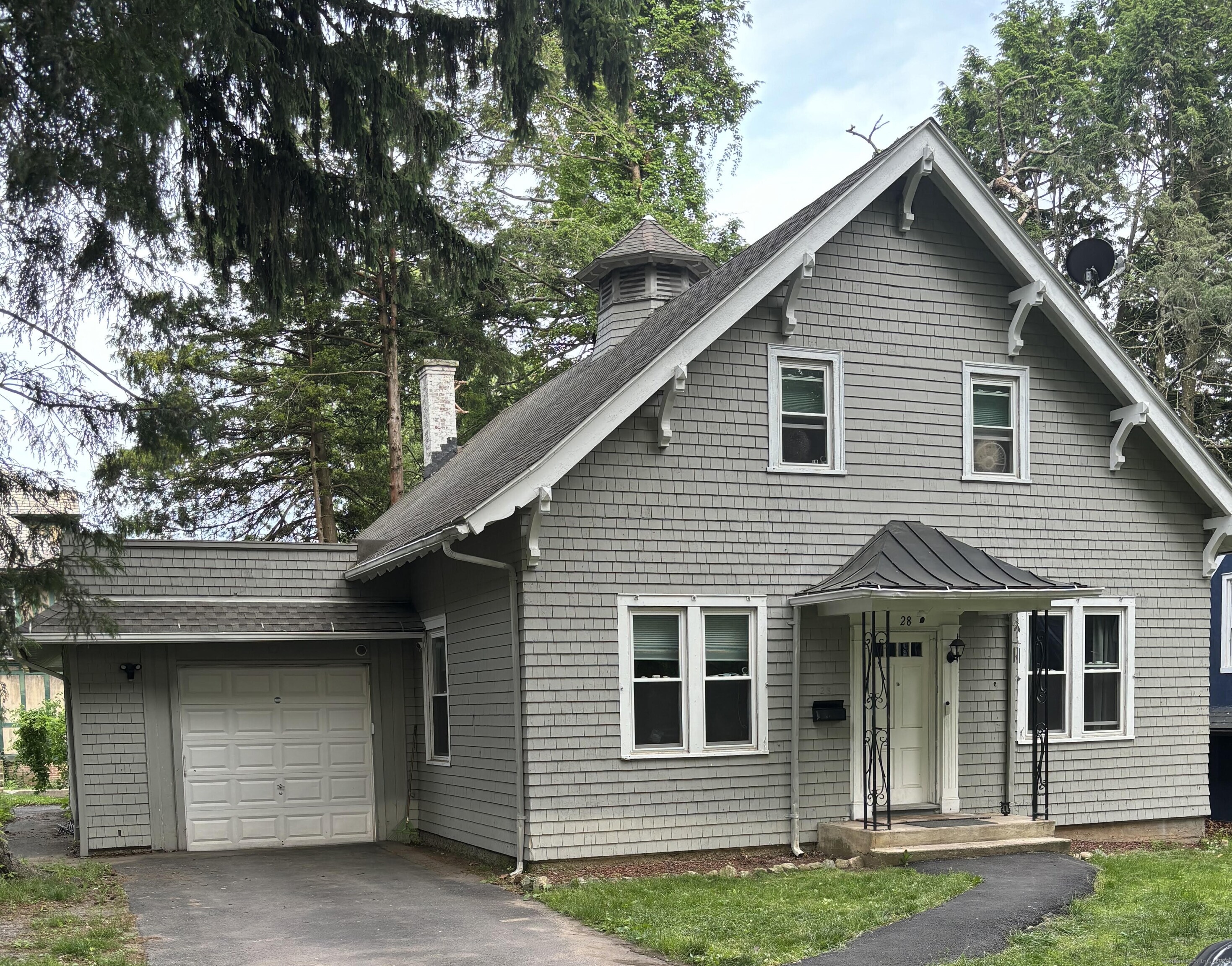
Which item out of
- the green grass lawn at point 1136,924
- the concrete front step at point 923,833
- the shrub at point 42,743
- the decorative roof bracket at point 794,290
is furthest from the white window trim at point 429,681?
the shrub at point 42,743

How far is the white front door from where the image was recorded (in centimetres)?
1316

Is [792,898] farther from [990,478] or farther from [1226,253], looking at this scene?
[1226,253]

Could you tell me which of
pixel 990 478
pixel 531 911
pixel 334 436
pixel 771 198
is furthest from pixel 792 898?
pixel 771 198

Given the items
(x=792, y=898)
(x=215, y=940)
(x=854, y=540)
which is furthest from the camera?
(x=854, y=540)

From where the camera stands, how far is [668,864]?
11844 mm

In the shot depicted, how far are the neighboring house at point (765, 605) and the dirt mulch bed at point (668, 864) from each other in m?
0.11

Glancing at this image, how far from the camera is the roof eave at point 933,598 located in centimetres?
1148

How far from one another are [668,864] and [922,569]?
3763 millimetres

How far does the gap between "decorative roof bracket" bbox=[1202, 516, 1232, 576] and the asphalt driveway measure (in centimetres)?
908

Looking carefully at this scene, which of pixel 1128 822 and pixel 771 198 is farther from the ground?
pixel 771 198

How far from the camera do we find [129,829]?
14.2 meters

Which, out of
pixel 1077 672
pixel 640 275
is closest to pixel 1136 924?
pixel 1077 672

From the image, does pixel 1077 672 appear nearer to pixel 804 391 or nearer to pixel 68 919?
pixel 804 391

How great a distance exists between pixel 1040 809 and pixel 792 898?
477 centimetres
